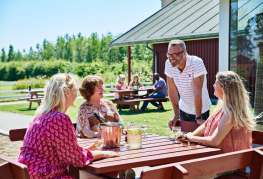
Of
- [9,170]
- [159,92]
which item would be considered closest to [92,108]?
[9,170]

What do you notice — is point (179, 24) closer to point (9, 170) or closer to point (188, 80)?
point (188, 80)

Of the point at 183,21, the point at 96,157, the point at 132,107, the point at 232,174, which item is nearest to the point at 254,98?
the point at 232,174

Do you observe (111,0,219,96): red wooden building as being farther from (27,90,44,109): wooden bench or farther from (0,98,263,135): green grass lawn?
(27,90,44,109): wooden bench

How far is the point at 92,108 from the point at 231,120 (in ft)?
4.76

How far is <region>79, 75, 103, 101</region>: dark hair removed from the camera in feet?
14.9

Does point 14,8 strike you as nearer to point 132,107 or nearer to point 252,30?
point 132,107

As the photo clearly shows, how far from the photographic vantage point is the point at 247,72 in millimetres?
8078

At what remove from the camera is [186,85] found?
5055mm

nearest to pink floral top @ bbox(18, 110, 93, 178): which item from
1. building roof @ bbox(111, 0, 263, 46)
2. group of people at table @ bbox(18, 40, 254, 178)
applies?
group of people at table @ bbox(18, 40, 254, 178)

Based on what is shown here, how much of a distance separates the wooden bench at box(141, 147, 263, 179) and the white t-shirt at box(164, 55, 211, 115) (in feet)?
4.74

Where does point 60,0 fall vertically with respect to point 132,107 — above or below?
above

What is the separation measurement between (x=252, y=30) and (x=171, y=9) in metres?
13.9

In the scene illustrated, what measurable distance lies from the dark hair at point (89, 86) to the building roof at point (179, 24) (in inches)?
474

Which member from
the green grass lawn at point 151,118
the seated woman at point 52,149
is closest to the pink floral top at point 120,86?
the green grass lawn at point 151,118
